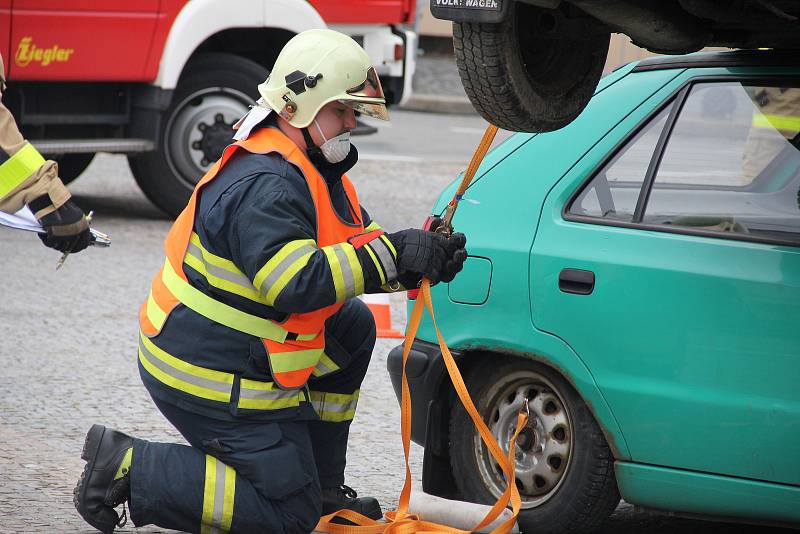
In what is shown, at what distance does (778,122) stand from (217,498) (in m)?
1.89

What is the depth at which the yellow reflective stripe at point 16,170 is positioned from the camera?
4691mm

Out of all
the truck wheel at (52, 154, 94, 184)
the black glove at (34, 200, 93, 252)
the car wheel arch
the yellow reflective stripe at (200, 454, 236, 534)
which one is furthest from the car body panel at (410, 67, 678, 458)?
the truck wheel at (52, 154, 94, 184)

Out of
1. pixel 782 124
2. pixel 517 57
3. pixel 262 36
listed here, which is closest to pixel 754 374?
pixel 782 124

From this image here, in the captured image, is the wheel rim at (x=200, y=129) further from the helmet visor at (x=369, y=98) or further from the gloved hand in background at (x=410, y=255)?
the gloved hand in background at (x=410, y=255)

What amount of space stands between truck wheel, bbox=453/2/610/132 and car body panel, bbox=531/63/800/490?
215mm

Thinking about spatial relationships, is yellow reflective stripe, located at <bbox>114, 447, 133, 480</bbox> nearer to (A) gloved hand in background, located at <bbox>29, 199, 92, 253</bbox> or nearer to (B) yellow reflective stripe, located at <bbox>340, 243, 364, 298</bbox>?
(B) yellow reflective stripe, located at <bbox>340, 243, 364, 298</bbox>

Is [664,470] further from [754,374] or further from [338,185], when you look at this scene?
[338,185]

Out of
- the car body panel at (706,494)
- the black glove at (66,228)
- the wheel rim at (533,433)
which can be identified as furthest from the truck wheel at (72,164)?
the car body panel at (706,494)

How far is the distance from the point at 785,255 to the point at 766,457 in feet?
1.74

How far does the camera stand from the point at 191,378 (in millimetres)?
3906

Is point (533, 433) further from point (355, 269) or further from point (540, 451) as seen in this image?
point (355, 269)

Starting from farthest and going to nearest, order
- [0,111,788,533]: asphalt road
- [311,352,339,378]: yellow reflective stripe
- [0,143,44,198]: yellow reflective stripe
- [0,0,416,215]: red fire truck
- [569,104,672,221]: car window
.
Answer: [0,0,416,215]: red fire truck → [0,143,44,198]: yellow reflective stripe → [0,111,788,533]: asphalt road → [311,352,339,378]: yellow reflective stripe → [569,104,672,221]: car window

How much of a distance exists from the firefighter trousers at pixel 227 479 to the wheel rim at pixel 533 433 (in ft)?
1.95

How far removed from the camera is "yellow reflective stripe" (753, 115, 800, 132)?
3.72 m
